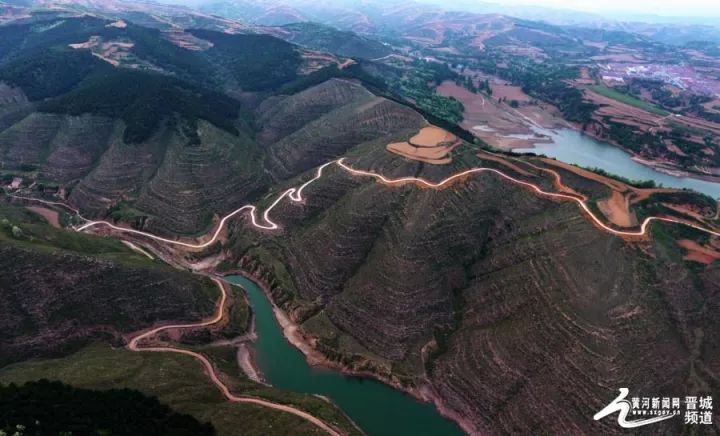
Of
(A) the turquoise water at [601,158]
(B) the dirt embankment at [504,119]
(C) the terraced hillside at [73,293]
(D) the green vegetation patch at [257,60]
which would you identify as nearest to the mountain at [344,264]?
(C) the terraced hillside at [73,293]

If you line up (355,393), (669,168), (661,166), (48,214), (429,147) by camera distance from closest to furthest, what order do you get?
(355,393) < (429,147) < (48,214) < (669,168) < (661,166)

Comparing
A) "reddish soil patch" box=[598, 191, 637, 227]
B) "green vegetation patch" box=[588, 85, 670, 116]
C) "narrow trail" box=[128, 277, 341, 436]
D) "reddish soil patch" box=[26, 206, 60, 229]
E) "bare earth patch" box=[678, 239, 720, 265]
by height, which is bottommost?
"narrow trail" box=[128, 277, 341, 436]

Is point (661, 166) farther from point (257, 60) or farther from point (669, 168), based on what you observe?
point (257, 60)

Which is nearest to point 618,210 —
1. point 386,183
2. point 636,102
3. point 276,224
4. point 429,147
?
point 429,147

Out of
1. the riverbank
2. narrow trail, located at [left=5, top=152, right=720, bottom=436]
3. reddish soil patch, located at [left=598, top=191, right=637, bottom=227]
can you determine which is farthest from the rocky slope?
the riverbank

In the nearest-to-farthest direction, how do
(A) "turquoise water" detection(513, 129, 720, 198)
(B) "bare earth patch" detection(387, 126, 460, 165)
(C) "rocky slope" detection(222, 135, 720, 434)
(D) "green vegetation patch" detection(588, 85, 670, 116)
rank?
(C) "rocky slope" detection(222, 135, 720, 434)
(B) "bare earth patch" detection(387, 126, 460, 165)
(A) "turquoise water" detection(513, 129, 720, 198)
(D) "green vegetation patch" detection(588, 85, 670, 116)

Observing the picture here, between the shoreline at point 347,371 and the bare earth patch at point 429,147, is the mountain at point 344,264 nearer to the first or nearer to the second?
the shoreline at point 347,371

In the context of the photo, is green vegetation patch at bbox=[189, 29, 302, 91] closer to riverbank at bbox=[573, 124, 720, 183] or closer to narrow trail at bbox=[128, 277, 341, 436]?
narrow trail at bbox=[128, 277, 341, 436]
